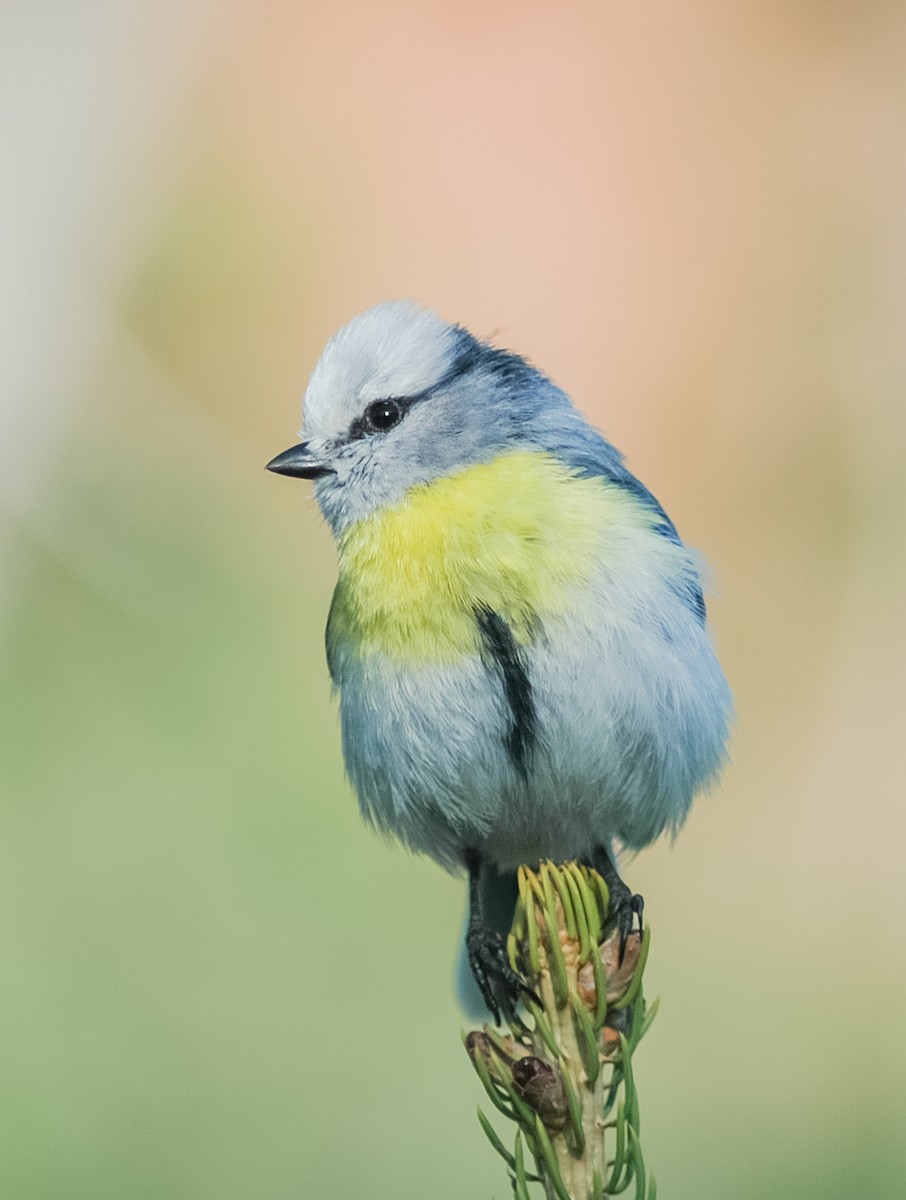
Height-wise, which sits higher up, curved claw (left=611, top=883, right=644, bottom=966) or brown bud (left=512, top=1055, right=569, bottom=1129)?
curved claw (left=611, top=883, right=644, bottom=966)

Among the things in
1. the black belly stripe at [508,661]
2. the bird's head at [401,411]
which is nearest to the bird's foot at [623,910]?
the black belly stripe at [508,661]

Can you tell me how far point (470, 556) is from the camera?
97cm

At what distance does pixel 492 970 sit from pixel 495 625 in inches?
11.3

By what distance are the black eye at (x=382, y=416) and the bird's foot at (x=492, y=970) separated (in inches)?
18.6

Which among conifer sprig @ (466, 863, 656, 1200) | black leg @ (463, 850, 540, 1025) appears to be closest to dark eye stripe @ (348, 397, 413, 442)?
black leg @ (463, 850, 540, 1025)

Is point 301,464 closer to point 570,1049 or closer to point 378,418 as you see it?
point 378,418

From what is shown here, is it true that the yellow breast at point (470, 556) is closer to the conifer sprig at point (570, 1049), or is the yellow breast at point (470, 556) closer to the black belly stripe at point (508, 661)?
the black belly stripe at point (508, 661)

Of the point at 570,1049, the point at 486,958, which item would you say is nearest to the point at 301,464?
the point at 486,958

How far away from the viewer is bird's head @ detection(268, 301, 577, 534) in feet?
3.59

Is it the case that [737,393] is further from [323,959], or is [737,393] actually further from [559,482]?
[323,959]

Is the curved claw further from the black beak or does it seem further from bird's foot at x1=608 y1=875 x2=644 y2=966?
the black beak

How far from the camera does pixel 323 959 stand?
1.53 m

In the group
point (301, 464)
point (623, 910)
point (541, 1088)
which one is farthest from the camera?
point (301, 464)

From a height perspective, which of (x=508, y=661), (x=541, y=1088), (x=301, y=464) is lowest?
(x=541, y=1088)
